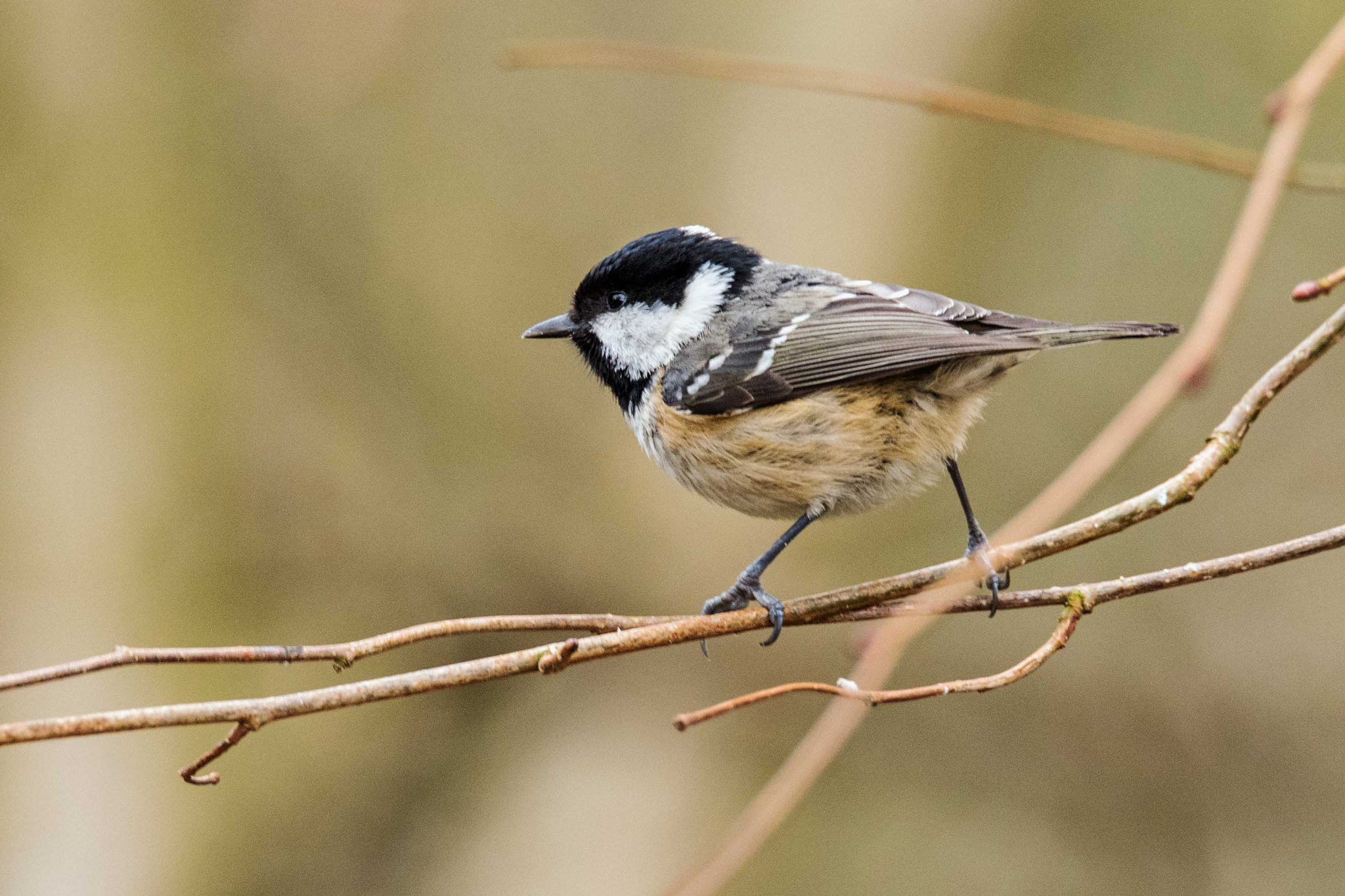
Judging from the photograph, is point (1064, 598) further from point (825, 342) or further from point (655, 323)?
point (655, 323)

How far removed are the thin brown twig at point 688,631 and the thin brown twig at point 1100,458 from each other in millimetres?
60

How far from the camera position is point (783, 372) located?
2.30 m

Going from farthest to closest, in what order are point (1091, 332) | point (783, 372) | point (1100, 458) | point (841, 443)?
point (783, 372) → point (841, 443) → point (1091, 332) → point (1100, 458)

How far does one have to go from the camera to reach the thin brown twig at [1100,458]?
1.15 meters

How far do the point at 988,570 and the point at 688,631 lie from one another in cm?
46

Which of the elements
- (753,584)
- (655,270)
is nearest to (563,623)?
(753,584)

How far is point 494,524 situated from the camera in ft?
13.1

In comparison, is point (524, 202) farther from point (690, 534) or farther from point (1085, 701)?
point (1085, 701)

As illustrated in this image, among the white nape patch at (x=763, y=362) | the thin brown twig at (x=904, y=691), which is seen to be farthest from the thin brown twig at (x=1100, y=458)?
the white nape patch at (x=763, y=362)

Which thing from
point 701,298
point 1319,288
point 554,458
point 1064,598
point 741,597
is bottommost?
point 554,458

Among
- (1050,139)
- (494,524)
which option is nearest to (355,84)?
(494,524)

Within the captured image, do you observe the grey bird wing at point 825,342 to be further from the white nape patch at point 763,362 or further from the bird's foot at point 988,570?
the bird's foot at point 988,570

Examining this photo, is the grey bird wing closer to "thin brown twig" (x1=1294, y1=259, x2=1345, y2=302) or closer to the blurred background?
"thin brown twig" (x1=1294, y1=259, x2=1345, y2=302)

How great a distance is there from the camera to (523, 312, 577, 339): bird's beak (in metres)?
2.50
